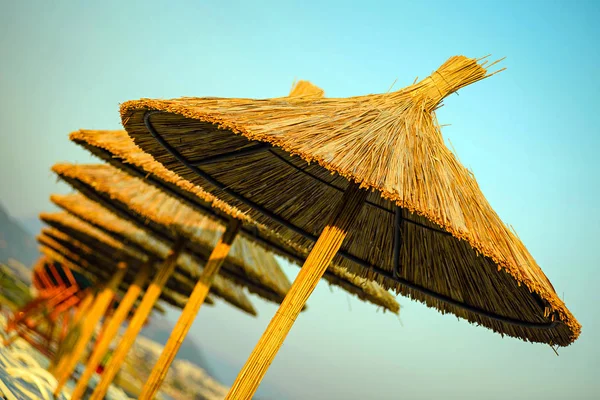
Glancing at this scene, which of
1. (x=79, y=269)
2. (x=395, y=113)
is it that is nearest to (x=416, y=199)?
(x=395, y=113)

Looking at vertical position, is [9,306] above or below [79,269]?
below

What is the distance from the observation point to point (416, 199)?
2797mm

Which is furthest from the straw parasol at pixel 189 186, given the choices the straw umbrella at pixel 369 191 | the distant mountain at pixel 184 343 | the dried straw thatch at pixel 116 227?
the distant mountain at pixel 184 343

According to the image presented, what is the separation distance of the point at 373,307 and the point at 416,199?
4606 mm

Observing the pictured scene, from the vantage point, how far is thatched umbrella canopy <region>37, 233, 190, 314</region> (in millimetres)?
14062

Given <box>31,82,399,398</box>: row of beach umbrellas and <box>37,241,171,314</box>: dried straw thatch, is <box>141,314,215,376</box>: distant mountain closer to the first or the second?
<box>37,241,171,314</box>: dried straw thatch

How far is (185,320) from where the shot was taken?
5.68m

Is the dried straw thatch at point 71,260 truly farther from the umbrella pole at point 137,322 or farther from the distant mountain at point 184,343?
the distant mountain at point 184,343

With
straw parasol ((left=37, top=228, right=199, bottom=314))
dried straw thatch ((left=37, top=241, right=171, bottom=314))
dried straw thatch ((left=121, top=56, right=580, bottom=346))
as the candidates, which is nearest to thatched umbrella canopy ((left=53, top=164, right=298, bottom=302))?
dried straw thatch ((left=121, top=56, right=580, bottom=346))

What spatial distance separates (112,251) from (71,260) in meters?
5.51

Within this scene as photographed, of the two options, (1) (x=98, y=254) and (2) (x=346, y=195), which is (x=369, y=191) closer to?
(2) (x=346, y=195)

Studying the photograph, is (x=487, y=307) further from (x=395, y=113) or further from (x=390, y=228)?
(x=395, y=113)

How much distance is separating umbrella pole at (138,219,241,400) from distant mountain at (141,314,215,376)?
327 ft

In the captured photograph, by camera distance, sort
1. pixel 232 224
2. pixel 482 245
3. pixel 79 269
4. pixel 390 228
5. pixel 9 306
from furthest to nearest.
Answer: pixel 79 269 → pixel 9 306 → pixel 232 224 → pixel 390 228 → pixel 482 245
